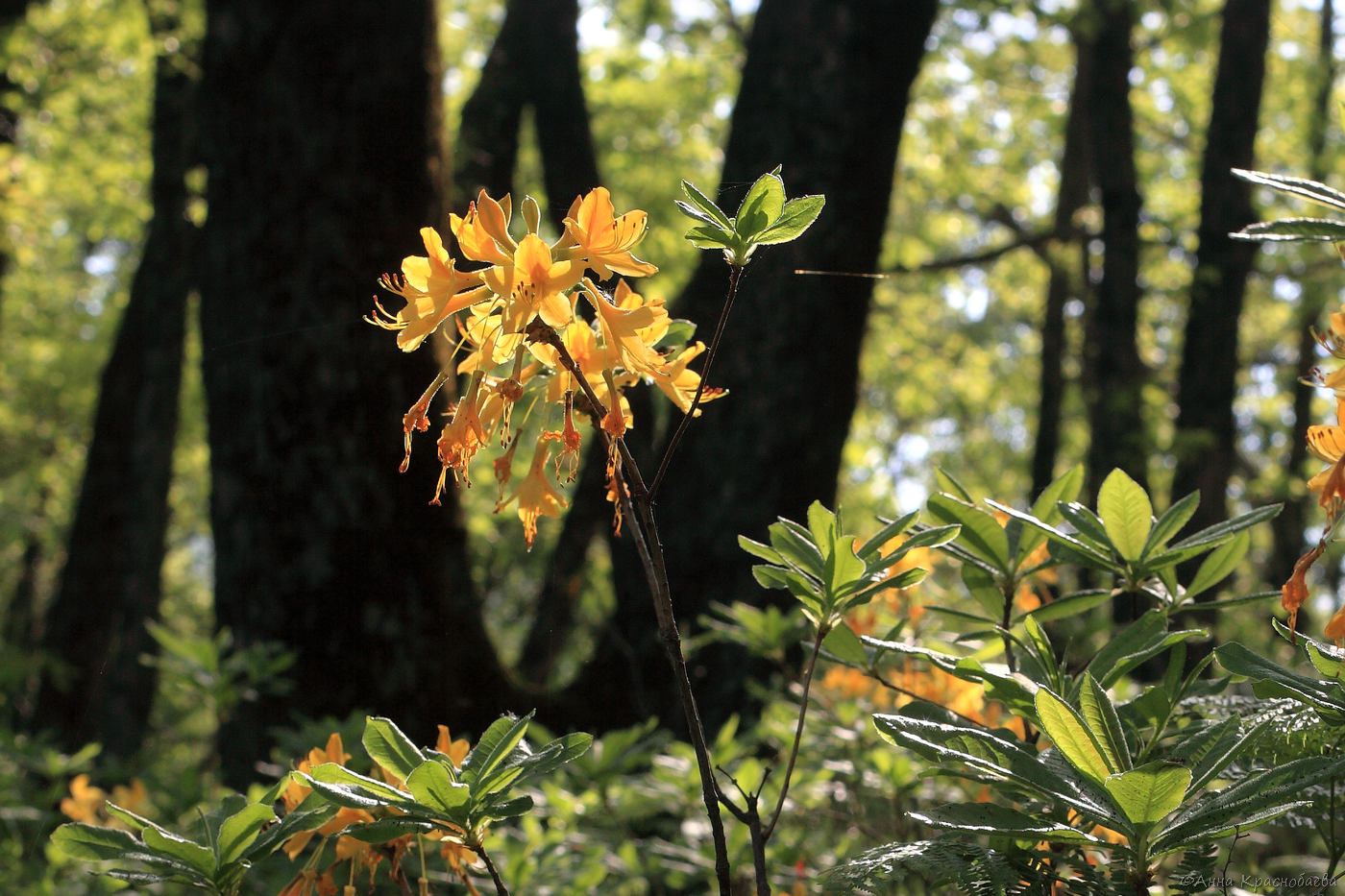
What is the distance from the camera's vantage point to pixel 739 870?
1.78 m

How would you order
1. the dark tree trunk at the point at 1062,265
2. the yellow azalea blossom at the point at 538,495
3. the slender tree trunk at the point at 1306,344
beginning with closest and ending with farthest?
the yellow azalea blossom at the point at 538,495
the dark tree trunk at the point at 1062,265
the slender tree trunk at the point at 1306,344

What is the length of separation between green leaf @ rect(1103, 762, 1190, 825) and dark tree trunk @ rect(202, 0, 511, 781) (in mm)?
2433

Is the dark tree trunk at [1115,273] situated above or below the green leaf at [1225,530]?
above

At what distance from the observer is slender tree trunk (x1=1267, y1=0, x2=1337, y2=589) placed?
8.14 metres

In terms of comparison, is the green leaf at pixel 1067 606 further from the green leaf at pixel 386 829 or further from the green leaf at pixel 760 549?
the green leaf at pixel 386 829

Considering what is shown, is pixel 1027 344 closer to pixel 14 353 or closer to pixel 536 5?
pixel 536 5

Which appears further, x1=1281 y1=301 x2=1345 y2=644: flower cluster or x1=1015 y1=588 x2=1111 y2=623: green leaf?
x1=1015 y1=588 x2=1111 y2=623: green leaf

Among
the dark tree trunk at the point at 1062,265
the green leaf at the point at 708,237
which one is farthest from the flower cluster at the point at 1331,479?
the dark tree trunk at the point at 1062,265

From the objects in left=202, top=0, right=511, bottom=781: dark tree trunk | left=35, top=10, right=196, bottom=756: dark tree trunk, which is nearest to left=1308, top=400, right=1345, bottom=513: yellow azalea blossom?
left=202, top=0, right=511, bottom=781: dark tree trunk

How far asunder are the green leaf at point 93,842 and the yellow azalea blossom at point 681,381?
0.60 meters

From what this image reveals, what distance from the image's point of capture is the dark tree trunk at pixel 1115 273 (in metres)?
6.42

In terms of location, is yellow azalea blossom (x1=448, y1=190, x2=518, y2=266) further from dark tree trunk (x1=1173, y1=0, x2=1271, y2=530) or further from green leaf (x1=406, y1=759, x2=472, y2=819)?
dark tree trunk (x1=1173, y1=0, x2=1271, y2=530)

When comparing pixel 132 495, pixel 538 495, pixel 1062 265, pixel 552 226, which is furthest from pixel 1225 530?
pixel 1062 265

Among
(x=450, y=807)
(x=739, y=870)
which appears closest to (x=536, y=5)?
(x=739, y=870)
